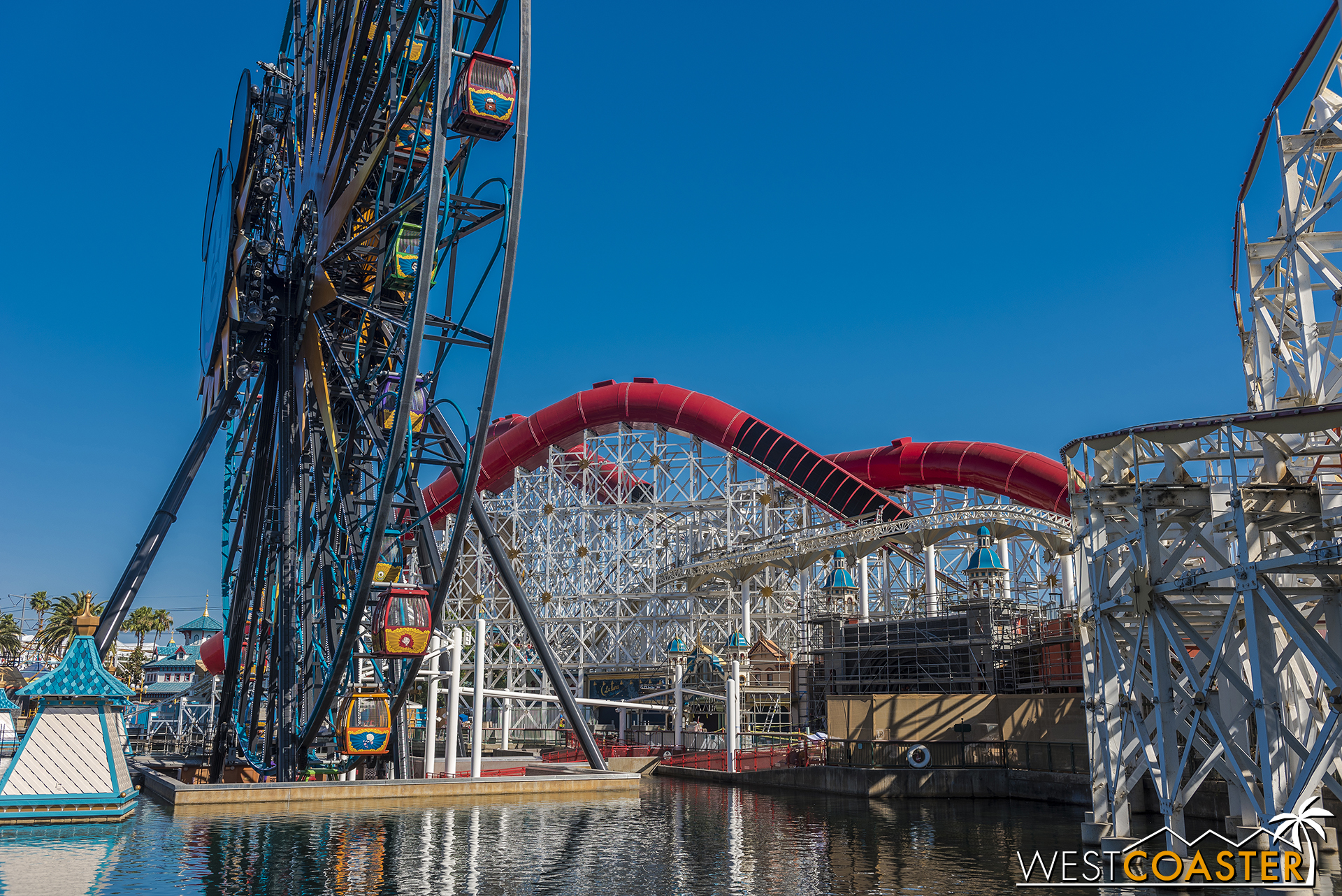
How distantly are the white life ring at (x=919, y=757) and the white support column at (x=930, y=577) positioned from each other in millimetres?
7681

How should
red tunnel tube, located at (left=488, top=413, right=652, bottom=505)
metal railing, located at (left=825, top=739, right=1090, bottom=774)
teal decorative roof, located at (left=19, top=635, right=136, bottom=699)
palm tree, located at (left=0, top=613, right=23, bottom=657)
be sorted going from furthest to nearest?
palm tree, located at (left=0, top=613, right=23, bottom=657), red tunnel tube, located at (left=488, top=413, right=652, bottom=505), metal railing, located at (left=825, top=739, right=1090, bottom=774), teal decorative roof, located at (left=19, top=635, right=136, bottom=699)

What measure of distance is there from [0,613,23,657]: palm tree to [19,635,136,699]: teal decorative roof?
6406 cm

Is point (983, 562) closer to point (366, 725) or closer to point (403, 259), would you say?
point (366, 725)

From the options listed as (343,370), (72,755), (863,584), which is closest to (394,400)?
Answer: (343,370)

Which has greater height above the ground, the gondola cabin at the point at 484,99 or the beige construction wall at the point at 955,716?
the gondola cabin at the point at 484,99

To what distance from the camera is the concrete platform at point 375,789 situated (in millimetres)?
22062

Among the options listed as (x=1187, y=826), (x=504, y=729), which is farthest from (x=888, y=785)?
(x=504, y=729)

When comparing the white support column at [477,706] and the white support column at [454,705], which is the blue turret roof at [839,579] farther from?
the white support column at [454,705]

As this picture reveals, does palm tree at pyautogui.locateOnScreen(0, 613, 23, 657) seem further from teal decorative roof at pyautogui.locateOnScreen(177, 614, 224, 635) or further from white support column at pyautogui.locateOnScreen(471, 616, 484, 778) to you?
white support column at pyautogui.locateOnScreen(471, 616, 484, 778)

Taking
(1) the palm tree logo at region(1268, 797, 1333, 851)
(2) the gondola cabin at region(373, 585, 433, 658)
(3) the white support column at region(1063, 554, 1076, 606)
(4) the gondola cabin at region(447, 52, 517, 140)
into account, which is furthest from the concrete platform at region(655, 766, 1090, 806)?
(4) the gondola cabin at region(447, 52, 517, 140)

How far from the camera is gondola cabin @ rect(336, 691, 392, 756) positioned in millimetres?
21203

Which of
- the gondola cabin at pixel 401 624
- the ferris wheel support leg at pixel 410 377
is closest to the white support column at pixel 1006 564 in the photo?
the gondola cabin at pixel 401 624

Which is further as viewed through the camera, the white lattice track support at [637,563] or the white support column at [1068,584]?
the white lattice track support at [637,563]

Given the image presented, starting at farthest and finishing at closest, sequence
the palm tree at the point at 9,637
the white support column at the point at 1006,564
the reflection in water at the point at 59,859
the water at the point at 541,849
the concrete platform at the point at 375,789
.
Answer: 1. the palm tree at the point at 9,637
2. the white support column at the point at 1006,564
3. the concrete platform at the point at 375,789
4. the water at the point at 541,849
5. the reflection in water at the point at 59,859
